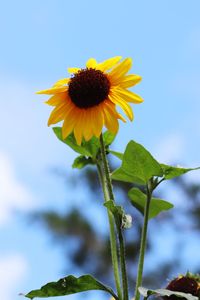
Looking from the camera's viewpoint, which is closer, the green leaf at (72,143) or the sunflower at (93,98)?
the sunflower at (93,98)

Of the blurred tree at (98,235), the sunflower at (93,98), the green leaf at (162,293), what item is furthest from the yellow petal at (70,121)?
the blurred tree at (98,235)

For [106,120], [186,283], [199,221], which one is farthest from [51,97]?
[199,221]

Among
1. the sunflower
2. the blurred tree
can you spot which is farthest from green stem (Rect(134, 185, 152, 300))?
the blurred tree

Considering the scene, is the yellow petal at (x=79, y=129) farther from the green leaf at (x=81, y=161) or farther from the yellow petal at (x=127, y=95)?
the green leaf at (x=81, y=161)

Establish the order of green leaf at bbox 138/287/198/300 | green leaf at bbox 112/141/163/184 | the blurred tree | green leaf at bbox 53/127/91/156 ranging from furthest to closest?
the blurred tree → green leaf at bbox 53/127/91/156 → green leaf at bbox 112/141/163/184 → green leaf at bbox 138/287/198/300

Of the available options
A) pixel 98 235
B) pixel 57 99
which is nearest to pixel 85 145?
pixel 57 99

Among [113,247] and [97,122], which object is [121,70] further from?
[113,247]

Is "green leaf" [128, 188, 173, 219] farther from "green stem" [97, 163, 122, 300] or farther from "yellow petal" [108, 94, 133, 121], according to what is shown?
"yellow petal" [108, 94, 133, 121]
